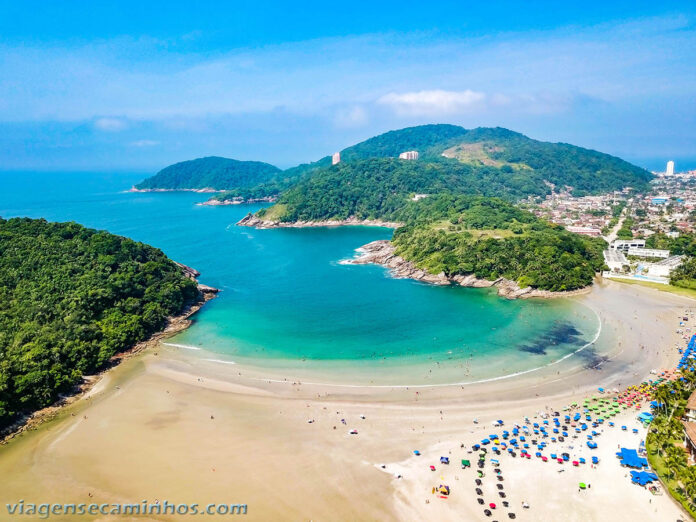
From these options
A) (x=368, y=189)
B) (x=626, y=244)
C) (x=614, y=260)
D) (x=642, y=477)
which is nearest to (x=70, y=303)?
(x=642, y=477)

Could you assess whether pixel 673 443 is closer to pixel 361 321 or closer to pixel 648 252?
pixel 361 321

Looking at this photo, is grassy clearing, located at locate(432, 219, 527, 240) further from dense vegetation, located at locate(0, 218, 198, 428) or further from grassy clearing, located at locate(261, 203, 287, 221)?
grassy clearing, located at locate(261, 203, 287, 221)

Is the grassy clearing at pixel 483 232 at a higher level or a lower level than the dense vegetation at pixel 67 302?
higher

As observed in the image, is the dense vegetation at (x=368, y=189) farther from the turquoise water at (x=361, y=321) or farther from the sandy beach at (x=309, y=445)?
the sandy beach at (x=309, y=445)

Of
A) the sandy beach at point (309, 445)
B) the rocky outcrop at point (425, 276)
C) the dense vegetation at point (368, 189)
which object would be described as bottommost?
the sandy beach at point (309, 445)

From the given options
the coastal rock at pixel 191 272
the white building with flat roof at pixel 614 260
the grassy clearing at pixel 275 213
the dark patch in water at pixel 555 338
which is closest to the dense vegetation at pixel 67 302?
the coastal rock at pixel 191 272

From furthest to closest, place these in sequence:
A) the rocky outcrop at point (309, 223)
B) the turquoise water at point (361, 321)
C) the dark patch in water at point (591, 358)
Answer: the rocky outcrop at point (309, 223) → the turquoise water at point (361, 321) → the dark patch in water at point (591, 358)

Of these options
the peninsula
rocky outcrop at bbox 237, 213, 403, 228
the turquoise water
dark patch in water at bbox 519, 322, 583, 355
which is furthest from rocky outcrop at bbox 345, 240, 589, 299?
rocky outcrop at bbox 237, 213, 403, 228
